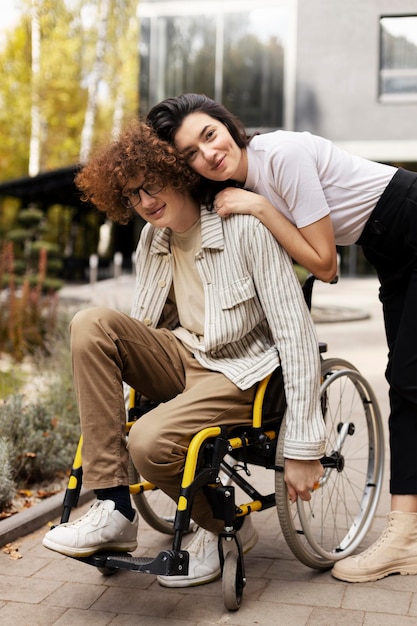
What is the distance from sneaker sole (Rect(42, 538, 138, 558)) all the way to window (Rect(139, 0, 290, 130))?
18.6m

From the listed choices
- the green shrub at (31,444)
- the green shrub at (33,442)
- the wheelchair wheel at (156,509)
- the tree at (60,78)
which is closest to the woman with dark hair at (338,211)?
the wheelchair wheel at (156,509)

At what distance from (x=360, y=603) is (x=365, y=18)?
19.2 m

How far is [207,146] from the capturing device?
2.90m

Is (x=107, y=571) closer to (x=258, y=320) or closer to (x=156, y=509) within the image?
(x=156, y=509)

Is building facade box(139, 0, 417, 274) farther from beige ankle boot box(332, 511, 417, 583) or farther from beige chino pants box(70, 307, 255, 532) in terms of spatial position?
beige chino pants box(70, 307, 255, 532)

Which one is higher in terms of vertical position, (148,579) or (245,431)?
(245,431)

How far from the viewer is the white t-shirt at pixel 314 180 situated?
2871 millimetres

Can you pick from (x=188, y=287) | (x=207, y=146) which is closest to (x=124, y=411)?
(x=188, y=287)

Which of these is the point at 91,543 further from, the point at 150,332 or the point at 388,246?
the point at 388,246

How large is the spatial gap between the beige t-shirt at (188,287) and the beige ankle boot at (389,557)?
906 millimetres

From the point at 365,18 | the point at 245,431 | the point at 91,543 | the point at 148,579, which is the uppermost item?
the point at 365,18

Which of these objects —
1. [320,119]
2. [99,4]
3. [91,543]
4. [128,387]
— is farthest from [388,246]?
[99,4]

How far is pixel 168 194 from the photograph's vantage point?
2932 mm

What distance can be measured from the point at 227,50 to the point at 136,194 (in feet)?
61.6
